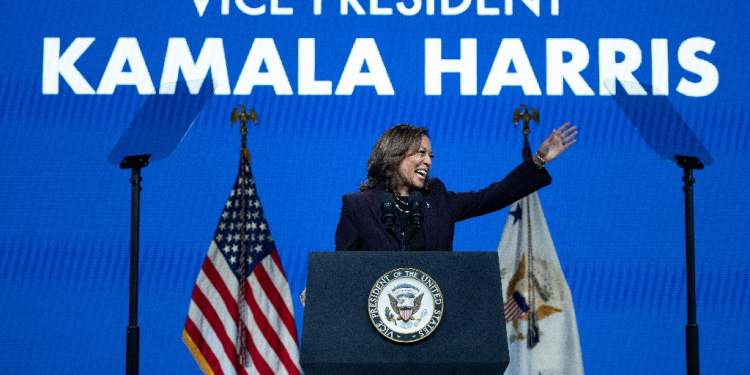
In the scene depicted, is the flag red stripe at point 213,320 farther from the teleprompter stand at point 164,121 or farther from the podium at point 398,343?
the podium at point 398,343

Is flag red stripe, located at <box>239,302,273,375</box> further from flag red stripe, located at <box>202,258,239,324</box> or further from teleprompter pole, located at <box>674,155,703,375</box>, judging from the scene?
teleprompter pole, located at <box>674,155,703,375</box>

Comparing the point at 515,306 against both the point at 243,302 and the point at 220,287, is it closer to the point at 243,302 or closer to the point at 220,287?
the point at 243,302

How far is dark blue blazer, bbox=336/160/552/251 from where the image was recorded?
2.50 meters

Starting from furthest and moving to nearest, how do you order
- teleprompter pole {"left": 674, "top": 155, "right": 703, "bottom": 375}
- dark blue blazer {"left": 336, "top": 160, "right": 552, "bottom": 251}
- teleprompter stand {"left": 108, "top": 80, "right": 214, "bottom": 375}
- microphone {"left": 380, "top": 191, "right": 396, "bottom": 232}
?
teleprompter stand {"left": 108, "top": 80, "right": 214, "bottom": 375}, teleprompter pole {"left": 674, "top": 155, "right": 703, "bottom": 375}, dark blue blazer {"left": 336, "top": 160, "right": 552, "bottom": 251}, microphone {"left": 380, "top": 191, "right": 396, "bottom": 232}

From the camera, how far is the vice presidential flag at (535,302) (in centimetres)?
384

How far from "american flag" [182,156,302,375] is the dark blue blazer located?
4.75 feet

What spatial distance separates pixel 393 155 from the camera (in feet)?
Answer: 8.66

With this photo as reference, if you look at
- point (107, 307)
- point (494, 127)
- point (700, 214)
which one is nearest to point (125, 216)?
point (107, 307)

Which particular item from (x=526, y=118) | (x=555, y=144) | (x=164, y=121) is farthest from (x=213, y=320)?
(x=555, y=144)

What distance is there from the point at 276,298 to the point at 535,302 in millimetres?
1224

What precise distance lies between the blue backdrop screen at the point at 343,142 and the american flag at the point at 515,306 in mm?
275

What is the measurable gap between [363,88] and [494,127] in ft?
2.25

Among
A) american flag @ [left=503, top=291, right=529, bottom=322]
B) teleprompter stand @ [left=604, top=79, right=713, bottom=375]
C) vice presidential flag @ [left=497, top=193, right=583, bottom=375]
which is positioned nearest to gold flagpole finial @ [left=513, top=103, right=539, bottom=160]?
vice presidential flag @ [left=497, top=193, right=583, bottom=375]

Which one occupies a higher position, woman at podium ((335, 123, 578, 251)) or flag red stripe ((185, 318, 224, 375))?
woman at podium ((335, 123, 578, 251))
